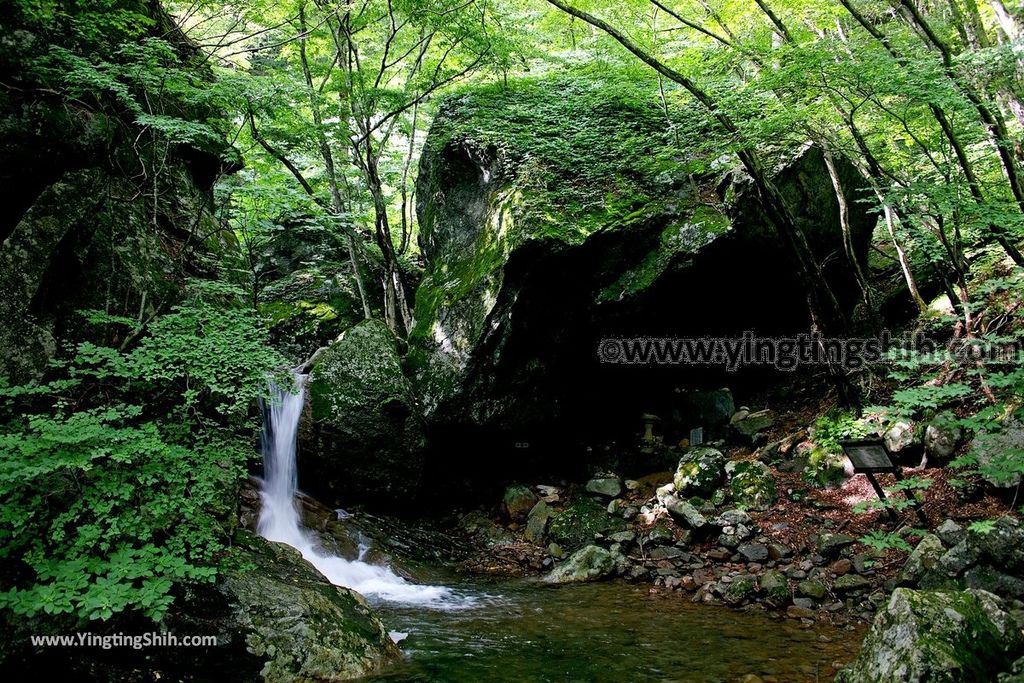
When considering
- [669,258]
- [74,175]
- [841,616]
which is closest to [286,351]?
[74,175]

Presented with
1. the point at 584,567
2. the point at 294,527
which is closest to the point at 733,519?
the point at 584,567

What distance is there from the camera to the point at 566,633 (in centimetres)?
504

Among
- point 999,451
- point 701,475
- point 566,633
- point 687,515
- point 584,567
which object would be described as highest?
point 999,451

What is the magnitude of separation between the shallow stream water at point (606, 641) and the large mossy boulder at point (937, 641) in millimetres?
746

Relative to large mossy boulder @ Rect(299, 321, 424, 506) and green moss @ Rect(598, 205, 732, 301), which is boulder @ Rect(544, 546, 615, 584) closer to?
large mossy boulder @ Rect(299, 321, 424, 506)

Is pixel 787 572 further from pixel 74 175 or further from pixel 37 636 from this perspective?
pixel 74 175

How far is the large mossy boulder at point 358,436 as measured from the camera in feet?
26.4

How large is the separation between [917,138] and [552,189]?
15.9 ft

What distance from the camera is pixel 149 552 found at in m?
3.57

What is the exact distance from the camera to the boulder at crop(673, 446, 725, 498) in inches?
304

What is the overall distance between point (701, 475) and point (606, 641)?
360cm

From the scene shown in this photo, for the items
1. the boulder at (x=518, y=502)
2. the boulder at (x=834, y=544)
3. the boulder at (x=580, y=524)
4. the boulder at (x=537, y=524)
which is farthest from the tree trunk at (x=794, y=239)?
the boulder at (x=518, y=502)

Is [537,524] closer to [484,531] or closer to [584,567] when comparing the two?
[484,531]

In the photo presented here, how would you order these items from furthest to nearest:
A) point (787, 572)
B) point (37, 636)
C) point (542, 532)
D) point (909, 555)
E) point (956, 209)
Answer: point (542, 532), point (956, 209), point (787, 572), point (909, 555), point (37, 636)
